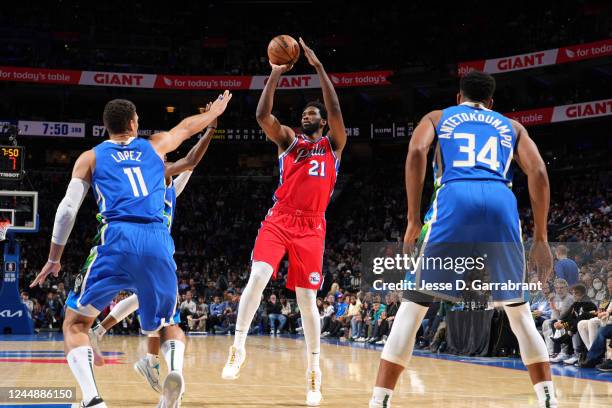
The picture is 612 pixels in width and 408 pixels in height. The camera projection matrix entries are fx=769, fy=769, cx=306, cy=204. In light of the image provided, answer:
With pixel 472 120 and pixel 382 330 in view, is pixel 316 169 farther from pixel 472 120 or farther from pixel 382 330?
pixel 382 330

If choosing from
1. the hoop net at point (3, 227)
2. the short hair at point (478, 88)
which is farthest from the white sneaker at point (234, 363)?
the hoop net at point (3, 227)

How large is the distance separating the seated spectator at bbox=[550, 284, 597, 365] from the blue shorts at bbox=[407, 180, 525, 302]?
6.30 metres

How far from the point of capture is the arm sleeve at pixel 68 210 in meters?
4.29

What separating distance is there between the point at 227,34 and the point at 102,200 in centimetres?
3107

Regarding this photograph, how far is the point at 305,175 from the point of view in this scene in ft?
20.3

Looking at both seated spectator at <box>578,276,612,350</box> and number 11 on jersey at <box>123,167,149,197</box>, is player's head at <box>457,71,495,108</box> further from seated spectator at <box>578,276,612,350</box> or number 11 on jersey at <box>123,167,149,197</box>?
seated spectator at <box>578,276,612,350</box>

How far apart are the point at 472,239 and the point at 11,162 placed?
574 inches

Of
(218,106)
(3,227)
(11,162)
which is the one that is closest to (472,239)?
(218,106)

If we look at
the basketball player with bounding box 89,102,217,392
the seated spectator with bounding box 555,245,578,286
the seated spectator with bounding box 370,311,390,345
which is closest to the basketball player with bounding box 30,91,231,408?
the basketball player with bounding box 89,102,217,392

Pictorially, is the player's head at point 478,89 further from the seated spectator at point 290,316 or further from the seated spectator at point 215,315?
the seated spectator at point 215,315

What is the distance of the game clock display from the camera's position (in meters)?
16.5

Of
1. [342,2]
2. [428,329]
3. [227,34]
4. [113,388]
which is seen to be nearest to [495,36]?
[342,2]

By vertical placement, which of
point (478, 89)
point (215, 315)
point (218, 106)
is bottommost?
point (215, 315)

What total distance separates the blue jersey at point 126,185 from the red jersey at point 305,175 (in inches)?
70.2
